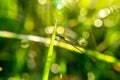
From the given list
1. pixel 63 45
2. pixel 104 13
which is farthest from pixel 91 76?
pixel 104 13

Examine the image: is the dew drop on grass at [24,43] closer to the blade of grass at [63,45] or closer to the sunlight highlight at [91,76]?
the blade of grass at [63,45]

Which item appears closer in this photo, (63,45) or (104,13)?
(63,45)

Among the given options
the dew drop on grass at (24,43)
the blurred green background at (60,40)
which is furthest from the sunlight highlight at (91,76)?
the dew drop on grass at (24,43)

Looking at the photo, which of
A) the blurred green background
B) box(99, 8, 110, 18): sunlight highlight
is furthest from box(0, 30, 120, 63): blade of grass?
box(99, 8, 110, 18): sunlight highlight

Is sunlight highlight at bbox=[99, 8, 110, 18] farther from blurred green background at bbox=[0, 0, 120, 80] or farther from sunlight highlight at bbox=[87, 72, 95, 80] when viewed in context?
sunlight highlight at bbox=[87, 72, 95, 80]

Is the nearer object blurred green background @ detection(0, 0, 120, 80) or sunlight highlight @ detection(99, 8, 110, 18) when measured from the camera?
blurred green background @ detection(0, 0, 120, 80)

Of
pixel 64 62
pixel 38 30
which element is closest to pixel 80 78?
pixel 64 62

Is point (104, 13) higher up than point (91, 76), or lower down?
higher up

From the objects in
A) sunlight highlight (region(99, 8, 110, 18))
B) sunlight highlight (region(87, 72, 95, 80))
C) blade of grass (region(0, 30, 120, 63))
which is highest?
sunlight highlight (region(99, 8, 110, 18))

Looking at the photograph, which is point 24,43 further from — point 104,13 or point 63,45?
point 104,13
